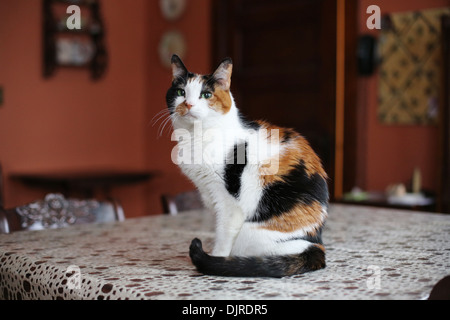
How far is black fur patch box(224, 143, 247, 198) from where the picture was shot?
43.6 inches

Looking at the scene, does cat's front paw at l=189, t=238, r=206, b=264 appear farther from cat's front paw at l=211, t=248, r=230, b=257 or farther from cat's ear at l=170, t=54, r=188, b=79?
cat's ear at l=170, t=54, r=188, b=79

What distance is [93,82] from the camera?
448 cm

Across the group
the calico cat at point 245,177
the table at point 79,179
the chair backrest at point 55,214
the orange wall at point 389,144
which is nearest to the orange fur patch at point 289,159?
the calico cat at point 245,177

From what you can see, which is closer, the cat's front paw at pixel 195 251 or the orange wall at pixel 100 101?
the cat's front paw at pixel 195 251

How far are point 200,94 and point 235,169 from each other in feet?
0.60

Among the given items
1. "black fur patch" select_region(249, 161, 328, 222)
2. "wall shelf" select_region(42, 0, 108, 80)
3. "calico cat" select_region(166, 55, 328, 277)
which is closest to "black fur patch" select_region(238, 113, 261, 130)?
"calico cat" select_region(166, 55, 328, 277)

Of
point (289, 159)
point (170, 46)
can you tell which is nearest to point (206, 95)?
A: point (289, 159)

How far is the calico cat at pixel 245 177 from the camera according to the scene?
1.08 meters

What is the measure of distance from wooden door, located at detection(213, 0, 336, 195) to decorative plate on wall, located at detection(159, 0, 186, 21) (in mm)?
431

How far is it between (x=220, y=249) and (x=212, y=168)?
0.58 feet

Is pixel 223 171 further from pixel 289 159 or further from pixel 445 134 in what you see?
pixel 445 134

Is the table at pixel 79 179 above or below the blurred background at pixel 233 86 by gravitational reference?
below

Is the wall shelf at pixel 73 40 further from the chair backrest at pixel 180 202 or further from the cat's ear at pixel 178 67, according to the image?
the cat's ear at pixel 178 67

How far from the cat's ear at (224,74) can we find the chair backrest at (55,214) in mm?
829
